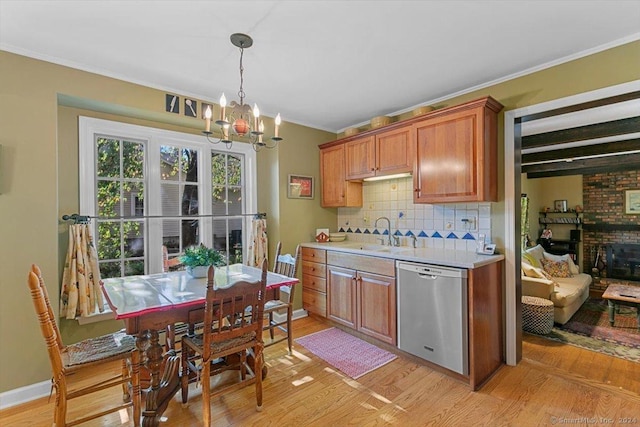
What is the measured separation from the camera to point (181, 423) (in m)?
1.91

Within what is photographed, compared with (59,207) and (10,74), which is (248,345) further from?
(10,74)

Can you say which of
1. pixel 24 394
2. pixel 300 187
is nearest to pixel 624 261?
pixel 300 187

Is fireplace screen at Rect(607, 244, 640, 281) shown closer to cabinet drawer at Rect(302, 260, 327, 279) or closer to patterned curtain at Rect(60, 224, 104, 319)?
cabinet drawer at Rect(302, 260, 327, 279)

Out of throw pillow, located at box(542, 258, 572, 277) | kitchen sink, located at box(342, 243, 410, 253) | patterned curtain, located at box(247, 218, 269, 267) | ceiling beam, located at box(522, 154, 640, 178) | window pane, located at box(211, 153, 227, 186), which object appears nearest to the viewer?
kitchen sink, located at box(342, 243, 410, 253)

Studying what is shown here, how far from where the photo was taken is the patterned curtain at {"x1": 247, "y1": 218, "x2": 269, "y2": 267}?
357 cm

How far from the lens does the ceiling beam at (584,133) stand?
133 inches

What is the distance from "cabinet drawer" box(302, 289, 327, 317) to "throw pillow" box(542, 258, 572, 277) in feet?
13.1

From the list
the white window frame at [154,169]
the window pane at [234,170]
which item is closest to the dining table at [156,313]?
the white window frame at [154,169]

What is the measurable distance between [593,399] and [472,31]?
106 inches

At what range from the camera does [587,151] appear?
451 centimetres

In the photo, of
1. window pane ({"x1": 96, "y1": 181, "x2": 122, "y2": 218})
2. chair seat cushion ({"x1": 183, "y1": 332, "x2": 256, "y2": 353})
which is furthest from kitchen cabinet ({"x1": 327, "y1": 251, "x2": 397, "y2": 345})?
window pane ({"x1": 96, "y1": 181, "x2": 122, "y2": 218})

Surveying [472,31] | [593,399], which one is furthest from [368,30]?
[593,399]

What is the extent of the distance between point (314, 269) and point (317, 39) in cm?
249

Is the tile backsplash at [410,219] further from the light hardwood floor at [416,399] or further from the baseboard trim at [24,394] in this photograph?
the baseboard trim at [24,394]
